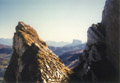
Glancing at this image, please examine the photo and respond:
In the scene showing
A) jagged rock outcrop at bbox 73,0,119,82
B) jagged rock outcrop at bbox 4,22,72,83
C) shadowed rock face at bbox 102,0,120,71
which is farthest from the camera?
jagged rock outcrop at bbox 4,22,72,83

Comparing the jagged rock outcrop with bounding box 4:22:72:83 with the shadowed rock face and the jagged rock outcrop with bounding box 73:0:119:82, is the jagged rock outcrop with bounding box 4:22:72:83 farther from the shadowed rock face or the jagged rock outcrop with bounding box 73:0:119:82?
the shadowed rock face

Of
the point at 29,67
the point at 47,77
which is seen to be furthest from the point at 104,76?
the point at 29,67

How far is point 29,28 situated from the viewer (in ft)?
147

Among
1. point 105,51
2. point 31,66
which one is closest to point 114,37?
point 105,51

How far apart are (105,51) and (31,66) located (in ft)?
58.1

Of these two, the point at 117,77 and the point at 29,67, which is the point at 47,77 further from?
the point at 117,77

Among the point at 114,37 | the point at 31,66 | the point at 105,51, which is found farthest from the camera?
the point at 105,51

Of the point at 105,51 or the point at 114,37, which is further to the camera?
the point at 105,51

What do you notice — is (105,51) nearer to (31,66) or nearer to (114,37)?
(114,37)

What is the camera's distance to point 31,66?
30.5 metres

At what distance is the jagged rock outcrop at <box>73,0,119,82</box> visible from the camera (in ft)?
87.2

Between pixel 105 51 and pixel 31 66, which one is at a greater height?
pixel 105 51

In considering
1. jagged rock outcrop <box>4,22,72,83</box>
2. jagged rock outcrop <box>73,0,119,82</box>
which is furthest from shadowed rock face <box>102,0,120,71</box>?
jagged rock outcrop <box>4,22,72,83</box>

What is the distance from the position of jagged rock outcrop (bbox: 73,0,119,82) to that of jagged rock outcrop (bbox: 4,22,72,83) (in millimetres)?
6531
